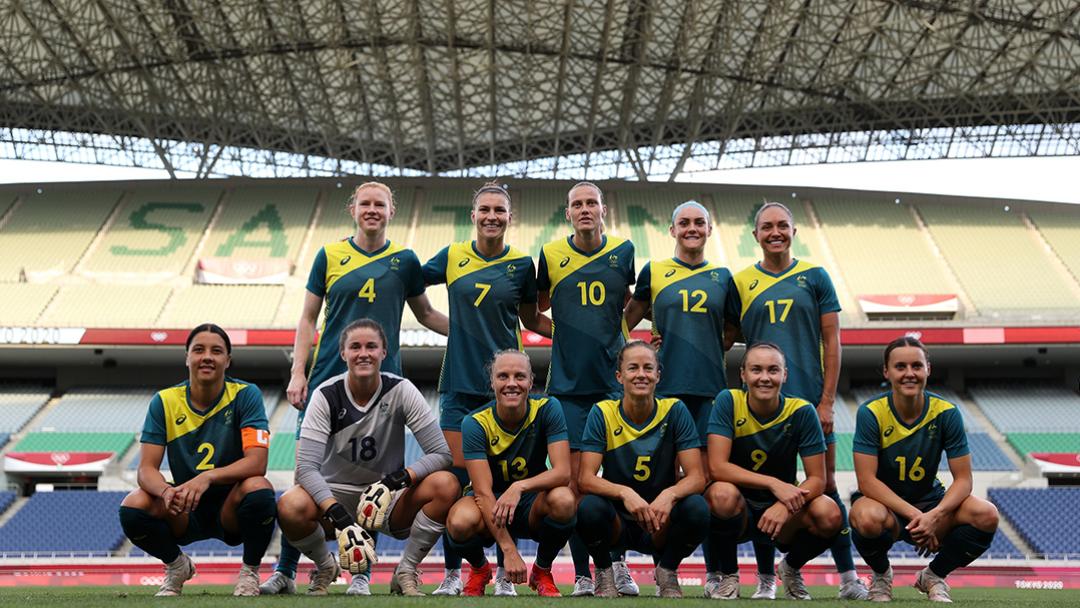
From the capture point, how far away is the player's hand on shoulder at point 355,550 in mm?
4836

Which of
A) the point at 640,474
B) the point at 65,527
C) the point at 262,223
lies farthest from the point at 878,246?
the point at 640,474

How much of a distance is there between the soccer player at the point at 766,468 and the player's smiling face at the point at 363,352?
1.89 m

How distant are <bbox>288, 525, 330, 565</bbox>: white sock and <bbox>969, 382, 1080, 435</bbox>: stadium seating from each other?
2200 centimetres

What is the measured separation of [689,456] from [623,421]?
1.34 ft

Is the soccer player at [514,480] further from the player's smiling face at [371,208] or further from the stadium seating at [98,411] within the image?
the stadium seating at [98,411]

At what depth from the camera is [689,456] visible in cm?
553

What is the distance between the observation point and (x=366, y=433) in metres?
5.62

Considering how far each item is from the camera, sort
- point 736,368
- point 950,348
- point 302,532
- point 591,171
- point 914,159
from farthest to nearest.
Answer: point 591,171 < point 914,159 < point 736,368 < point 950,348 < point 302,532

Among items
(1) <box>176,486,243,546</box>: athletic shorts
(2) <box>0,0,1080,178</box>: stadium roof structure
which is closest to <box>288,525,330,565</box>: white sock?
(1) <box>176,486,243,546</box>: athletic shorts

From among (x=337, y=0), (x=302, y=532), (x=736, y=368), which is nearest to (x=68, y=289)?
(x=337, y=0)

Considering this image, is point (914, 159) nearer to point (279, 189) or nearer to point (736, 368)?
point (736, 368)

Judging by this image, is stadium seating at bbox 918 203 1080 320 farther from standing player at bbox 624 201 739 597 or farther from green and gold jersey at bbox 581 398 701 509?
green and gold jersey at bbox 581 398 701 509

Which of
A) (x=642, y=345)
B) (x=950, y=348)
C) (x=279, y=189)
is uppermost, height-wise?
(x=279, y=189)

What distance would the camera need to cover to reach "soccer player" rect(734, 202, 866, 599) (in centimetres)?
604
